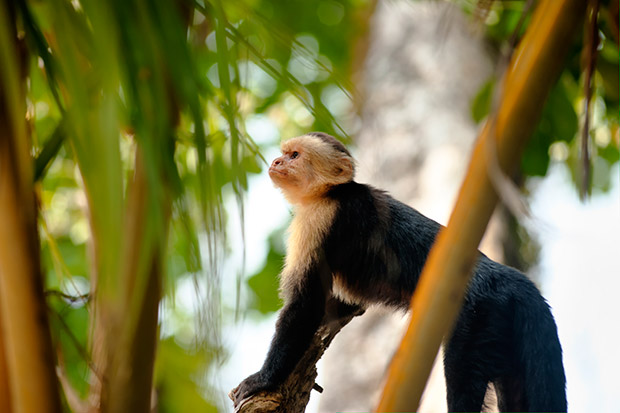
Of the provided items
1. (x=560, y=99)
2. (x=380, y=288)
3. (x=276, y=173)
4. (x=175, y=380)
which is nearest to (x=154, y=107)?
(x=380, y=288)

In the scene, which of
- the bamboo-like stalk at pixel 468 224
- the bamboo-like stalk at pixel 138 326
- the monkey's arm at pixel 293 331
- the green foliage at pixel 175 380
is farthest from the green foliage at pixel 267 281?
the bamboo-like stalk at pixel 468 224

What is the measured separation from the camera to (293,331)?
1981mm

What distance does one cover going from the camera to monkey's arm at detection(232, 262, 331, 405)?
188cm

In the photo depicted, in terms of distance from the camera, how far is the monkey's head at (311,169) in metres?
2.35

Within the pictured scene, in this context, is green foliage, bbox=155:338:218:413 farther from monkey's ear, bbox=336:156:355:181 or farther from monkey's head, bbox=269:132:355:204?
monkey's ear, bbox=336:156:355:181

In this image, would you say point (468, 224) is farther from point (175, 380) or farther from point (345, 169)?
point (175, 380)

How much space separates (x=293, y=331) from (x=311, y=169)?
616mm

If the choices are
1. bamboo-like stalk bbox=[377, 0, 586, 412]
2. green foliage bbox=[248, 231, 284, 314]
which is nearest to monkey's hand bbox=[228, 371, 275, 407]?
bamboo-like stalk bbox=[377, 0, 586, 412]

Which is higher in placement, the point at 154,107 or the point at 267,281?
the point at 267,281

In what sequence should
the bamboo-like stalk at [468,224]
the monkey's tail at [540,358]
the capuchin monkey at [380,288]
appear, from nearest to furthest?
the bamboo-like stalk at [468,224], the monkey's tail at [540,358], the capuchin monkey at [380,288]

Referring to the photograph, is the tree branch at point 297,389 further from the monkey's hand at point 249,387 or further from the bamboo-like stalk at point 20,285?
the bamboo-like stalk at point 20,285

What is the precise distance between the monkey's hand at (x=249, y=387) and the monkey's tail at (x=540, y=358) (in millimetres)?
650

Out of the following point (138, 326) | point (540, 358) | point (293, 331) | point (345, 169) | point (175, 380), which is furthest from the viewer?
point (175, 380)

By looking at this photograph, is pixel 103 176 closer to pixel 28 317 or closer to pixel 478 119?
pixel 28 317
